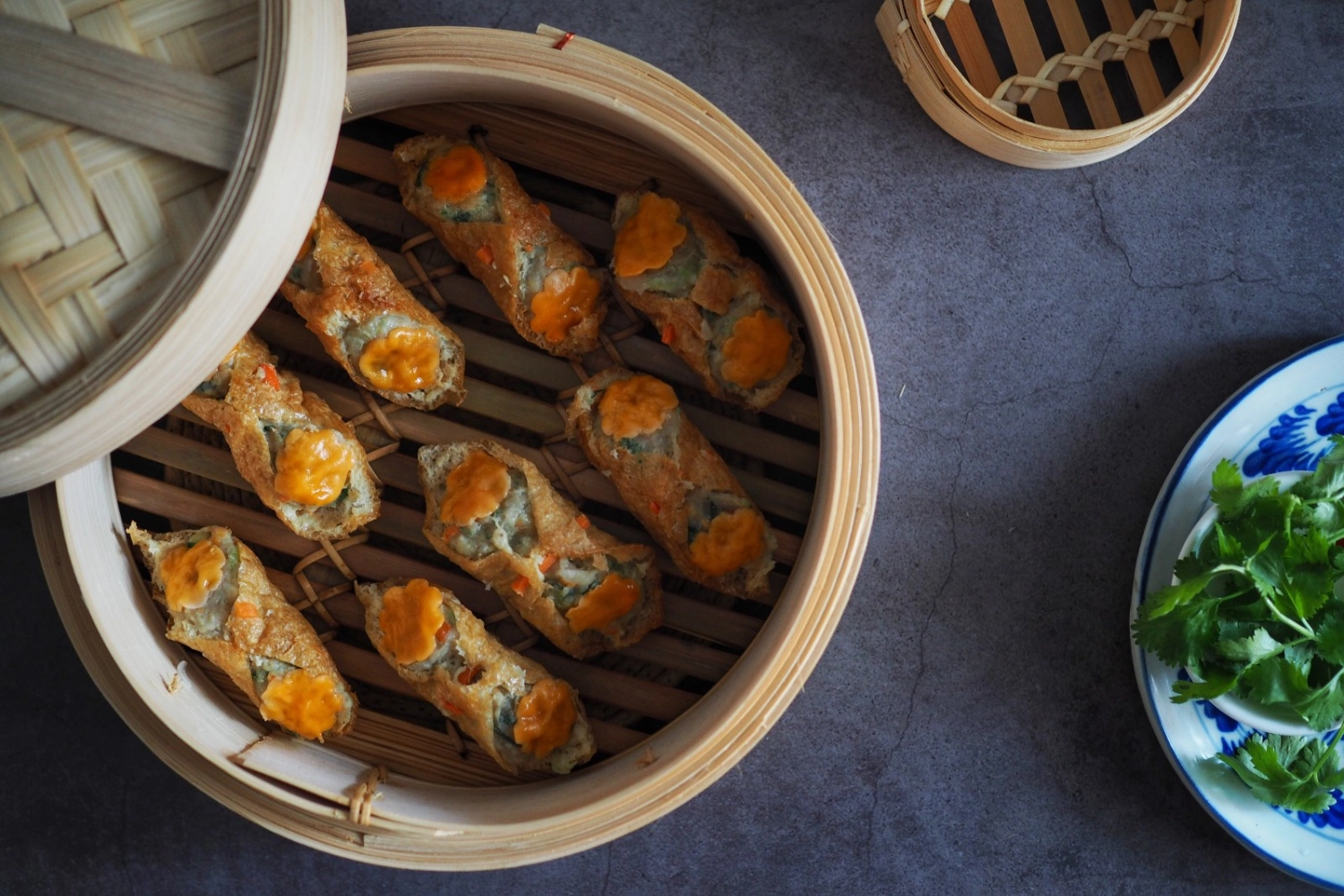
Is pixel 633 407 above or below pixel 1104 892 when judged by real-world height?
above

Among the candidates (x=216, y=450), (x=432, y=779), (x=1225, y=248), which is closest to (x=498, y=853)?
(x=432, y=779)

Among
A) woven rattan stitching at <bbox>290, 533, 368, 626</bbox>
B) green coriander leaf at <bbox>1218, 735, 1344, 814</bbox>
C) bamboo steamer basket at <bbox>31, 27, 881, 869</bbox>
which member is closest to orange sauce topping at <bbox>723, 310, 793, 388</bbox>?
bamboo steamer basket at <bbox>31, 27, 881, 869</bbox>

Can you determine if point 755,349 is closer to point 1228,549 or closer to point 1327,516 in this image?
point 1228,549

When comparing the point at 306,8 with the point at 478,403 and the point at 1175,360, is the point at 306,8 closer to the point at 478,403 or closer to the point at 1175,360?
the point at 478,403

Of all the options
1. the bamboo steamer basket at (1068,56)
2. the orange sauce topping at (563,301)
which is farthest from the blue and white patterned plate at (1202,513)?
the orange sauce topping at (563,301)

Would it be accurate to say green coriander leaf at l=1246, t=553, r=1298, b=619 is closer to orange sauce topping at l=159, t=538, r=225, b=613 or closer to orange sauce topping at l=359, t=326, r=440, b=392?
orange sauce topping at l=359, t=326, r=440, b=392

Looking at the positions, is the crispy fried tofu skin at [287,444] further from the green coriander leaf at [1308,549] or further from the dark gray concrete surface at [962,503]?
the green coriander leaf at [1308,549]
